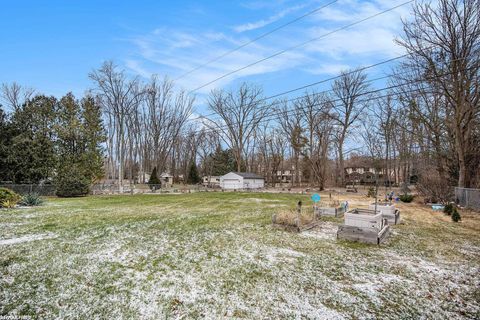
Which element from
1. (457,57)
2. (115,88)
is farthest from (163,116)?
(457,57)

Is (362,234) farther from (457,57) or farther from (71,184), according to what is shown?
(71,184)

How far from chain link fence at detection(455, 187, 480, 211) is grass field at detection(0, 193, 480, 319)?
585cm

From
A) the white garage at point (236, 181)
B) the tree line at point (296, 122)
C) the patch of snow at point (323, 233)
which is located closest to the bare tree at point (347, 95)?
the tree line at point (296, 122)

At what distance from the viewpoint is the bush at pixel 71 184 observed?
17.6 meters

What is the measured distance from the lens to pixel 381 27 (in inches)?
372

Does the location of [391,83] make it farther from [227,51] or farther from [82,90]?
[82,90]

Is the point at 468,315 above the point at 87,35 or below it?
below

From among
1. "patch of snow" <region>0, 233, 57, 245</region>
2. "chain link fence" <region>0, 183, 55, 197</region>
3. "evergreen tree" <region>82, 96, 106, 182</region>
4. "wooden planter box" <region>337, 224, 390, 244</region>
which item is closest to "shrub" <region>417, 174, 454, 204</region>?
"wooden planter box" <region>337, 224, 390, 244</region>

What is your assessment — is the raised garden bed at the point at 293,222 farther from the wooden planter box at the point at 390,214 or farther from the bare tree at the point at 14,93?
the bare tree at the point at 14,93

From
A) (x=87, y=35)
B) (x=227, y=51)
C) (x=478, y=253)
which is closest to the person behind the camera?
(x=478, y=253)

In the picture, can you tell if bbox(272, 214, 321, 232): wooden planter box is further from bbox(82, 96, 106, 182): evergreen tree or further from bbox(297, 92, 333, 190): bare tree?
bbox(297, 92, 333, 190): bare tree

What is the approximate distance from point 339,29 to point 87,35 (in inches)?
467

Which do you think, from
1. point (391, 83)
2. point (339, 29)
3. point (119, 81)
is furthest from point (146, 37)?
point (391, 83)

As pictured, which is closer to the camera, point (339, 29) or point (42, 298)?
point (42, 298)
